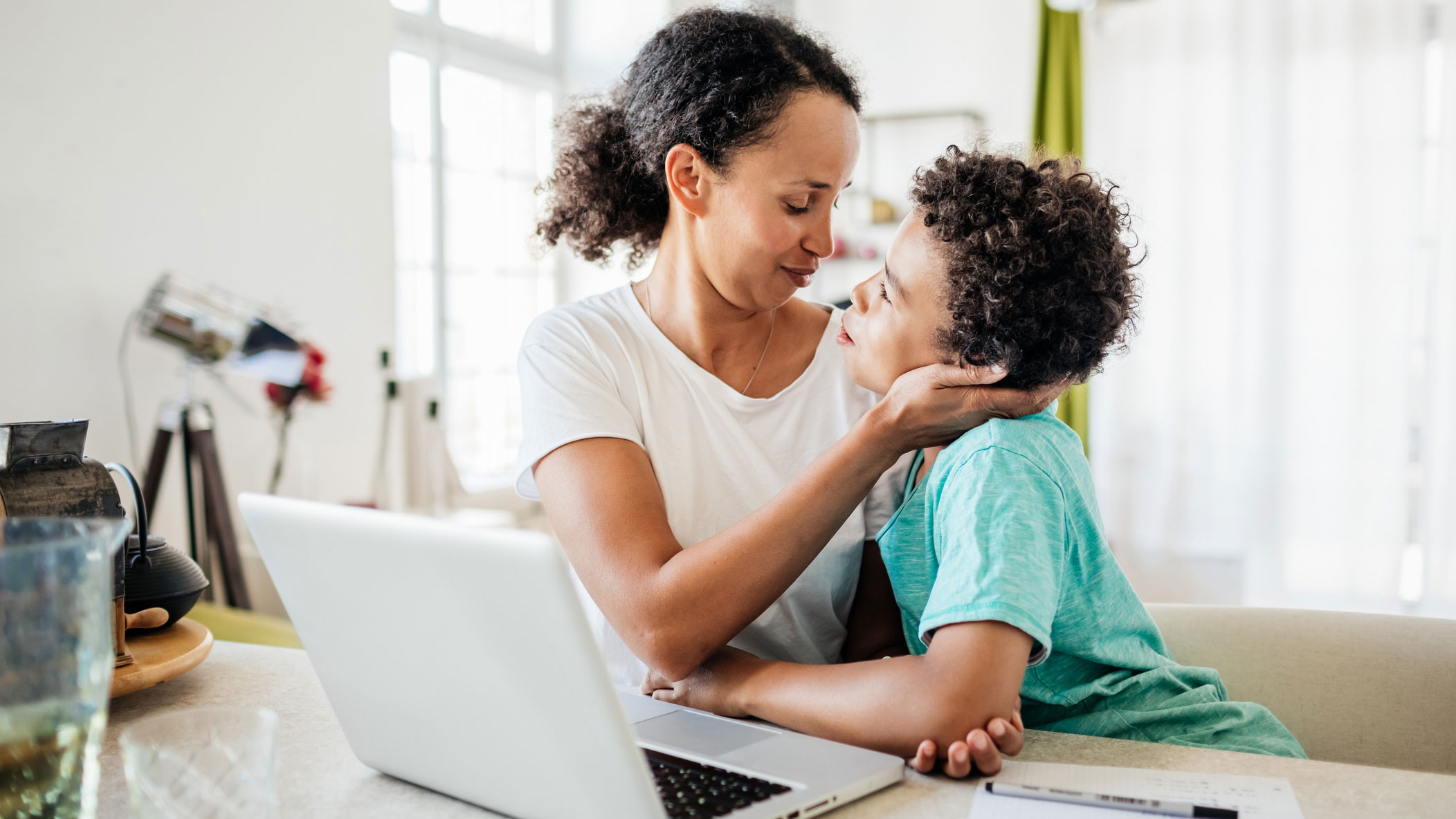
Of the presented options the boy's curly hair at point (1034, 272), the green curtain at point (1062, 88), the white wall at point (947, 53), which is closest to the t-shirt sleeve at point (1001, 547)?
the boy's curly hair at point (1034, 272)

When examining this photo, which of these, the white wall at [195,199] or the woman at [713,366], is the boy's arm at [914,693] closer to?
the woman at [713,366]

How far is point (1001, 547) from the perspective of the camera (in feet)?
2.82

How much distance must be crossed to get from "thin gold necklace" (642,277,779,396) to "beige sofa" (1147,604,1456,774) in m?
0.61

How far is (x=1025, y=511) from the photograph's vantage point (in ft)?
2.94

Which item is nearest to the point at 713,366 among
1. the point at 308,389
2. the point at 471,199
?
the point at 308,389

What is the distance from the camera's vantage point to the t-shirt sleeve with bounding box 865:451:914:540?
127 cm

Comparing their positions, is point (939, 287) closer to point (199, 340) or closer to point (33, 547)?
point (33, 547)

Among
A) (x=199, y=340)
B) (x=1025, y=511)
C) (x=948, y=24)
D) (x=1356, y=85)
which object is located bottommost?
(x=1025, y=511)

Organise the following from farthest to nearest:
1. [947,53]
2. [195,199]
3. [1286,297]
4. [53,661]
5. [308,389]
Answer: [947,53]
[1286,297]
[308,389]
[195,199]
[53,661]

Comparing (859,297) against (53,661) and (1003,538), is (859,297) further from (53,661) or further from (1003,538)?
(53,661)

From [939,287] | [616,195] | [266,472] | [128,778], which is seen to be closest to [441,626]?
[128,778]

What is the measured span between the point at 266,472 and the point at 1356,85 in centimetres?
379

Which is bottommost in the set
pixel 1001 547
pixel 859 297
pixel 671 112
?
pixel 1001 547

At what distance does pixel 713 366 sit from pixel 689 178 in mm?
237
